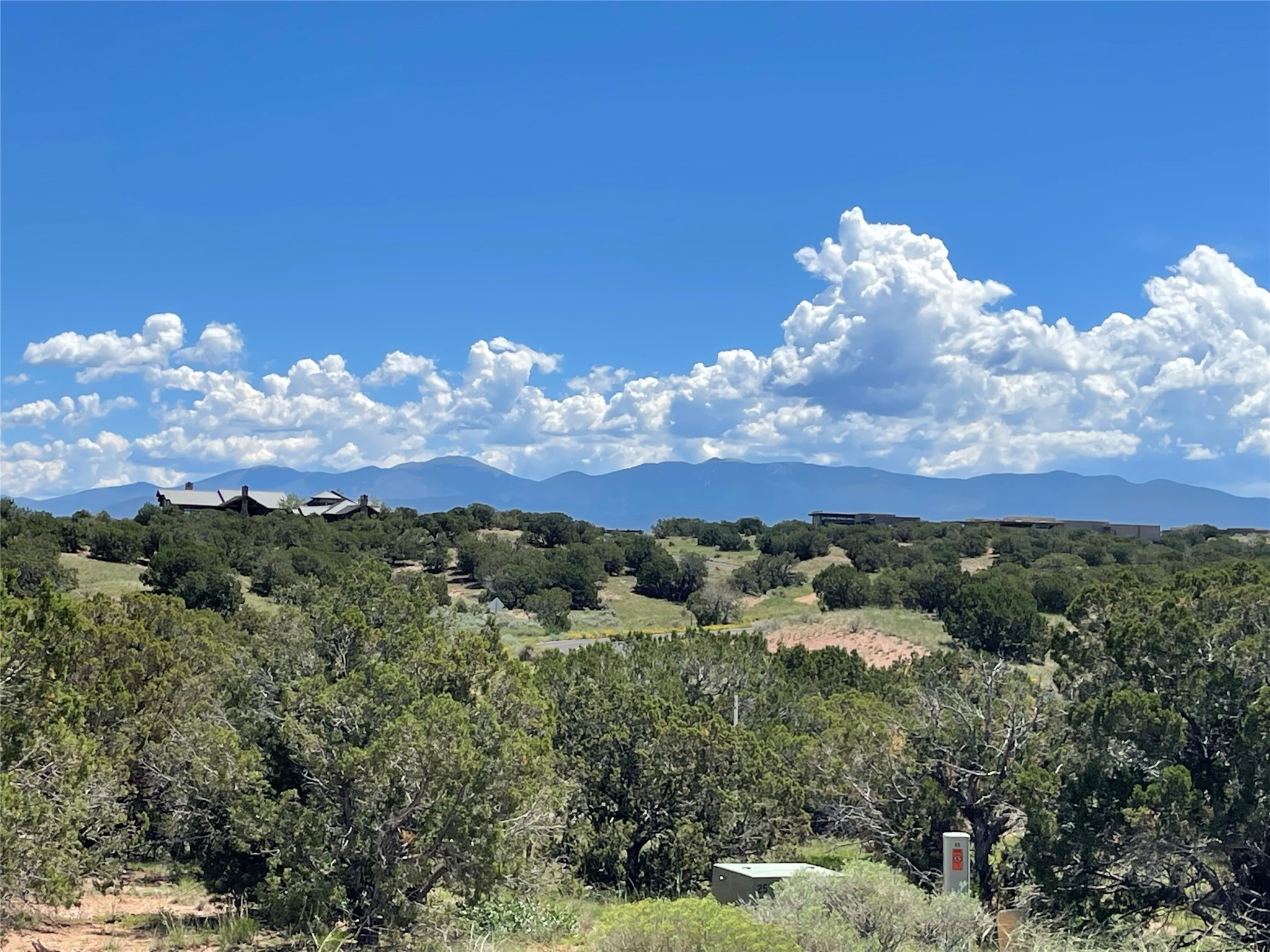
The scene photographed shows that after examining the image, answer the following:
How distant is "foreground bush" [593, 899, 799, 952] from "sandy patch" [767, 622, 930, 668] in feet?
118

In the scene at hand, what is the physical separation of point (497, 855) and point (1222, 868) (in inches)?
353

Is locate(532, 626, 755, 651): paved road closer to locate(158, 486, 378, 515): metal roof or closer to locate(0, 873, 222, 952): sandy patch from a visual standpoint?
locate(0, 873, 222, 952): sandy patch

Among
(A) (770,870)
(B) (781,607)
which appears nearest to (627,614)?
(B) (781,607)

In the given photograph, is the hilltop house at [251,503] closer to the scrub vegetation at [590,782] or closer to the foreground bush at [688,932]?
the scrub vegetation at [590,782]

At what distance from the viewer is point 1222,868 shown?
13.2m

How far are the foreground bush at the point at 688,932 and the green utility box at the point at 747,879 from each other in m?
3.61

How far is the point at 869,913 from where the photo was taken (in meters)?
9.39

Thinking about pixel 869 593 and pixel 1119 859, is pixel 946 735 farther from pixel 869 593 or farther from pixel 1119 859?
pixel 869 593

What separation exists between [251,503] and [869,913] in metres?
87.6

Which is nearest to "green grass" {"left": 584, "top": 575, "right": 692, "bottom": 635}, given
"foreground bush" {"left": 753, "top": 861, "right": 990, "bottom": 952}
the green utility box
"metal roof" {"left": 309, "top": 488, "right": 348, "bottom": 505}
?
"metal roof" {"left": 309, "top": 488, "right": 348, "bottom": 505}

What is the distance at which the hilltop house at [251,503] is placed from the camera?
87.4 meters

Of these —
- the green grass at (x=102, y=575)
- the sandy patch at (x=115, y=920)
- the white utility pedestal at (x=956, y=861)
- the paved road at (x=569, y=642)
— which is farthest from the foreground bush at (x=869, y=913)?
the green grass at (x=102, y=575)

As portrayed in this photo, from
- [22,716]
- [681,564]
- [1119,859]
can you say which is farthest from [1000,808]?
[681,564]

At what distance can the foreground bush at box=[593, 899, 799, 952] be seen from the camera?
24.2ft
